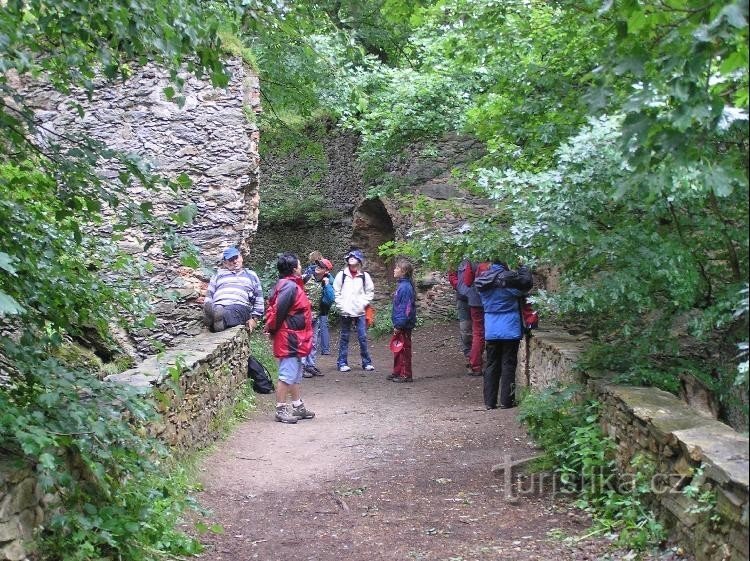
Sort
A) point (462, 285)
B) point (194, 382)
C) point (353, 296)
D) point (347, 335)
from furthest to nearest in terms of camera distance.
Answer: point (347, 335)
point (353, 296)
point (462, 285)
point (194, 382)

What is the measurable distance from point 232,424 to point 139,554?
381cm

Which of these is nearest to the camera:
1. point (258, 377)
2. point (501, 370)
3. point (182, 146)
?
point (501, 370)

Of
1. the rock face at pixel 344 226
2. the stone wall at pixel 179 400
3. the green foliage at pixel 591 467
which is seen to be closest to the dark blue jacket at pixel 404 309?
the stone wall at pixel 179 400

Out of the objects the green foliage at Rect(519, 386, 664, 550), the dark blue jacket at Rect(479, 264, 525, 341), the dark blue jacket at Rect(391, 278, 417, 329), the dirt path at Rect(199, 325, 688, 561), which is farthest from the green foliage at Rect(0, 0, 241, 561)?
the dark blue jacket at Rect(391, 278, 417, 329)

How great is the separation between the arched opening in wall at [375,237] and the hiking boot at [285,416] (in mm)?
9645

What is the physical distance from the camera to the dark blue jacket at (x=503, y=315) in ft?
25.2

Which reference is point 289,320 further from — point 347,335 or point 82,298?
point 347,335

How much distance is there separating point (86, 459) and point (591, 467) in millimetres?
2962

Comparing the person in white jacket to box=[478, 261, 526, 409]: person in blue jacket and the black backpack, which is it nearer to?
the black backpack

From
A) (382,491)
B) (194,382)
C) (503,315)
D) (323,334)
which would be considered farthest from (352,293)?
(382,491)

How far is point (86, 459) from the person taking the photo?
372cm

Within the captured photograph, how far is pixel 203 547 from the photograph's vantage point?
4.61m

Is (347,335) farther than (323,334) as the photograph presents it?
No

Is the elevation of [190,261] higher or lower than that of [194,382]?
higher
